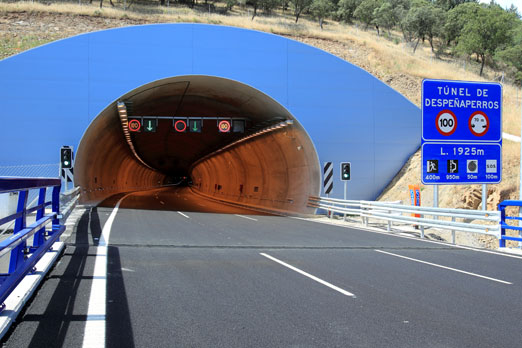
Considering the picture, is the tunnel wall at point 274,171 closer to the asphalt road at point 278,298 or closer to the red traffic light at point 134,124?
the red traffic light at point 134,124

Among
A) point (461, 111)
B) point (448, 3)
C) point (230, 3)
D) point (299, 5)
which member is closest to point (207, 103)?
point (461, 111)

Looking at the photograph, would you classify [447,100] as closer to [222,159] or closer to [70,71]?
[70,71]

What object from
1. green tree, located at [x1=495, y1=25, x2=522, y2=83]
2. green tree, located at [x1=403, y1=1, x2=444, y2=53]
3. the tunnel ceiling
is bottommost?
the tunnel ceiling

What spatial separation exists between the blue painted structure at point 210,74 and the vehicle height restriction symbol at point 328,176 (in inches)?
25.4

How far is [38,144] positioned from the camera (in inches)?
910

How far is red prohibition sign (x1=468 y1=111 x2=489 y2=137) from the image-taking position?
650 inches

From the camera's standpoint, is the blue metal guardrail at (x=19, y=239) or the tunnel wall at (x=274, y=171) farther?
the tunnel wall at (x=274, y=171)

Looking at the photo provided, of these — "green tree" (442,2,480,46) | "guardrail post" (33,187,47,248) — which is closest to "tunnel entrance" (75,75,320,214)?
"guardrail post" (33,187,47,248)

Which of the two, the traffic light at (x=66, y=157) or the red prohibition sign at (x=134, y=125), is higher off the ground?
the red prohibition sign at (x=134, y=125)

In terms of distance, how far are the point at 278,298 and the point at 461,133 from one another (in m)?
12.2

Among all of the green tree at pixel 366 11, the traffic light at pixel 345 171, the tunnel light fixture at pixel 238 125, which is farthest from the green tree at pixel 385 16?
the traffic light at pixel 345 171

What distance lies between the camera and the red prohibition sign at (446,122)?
16.4 meters

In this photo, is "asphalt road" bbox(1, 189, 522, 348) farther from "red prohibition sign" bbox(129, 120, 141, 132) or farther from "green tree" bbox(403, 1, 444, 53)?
"green tree" bbox(403, 1, 444, 53)

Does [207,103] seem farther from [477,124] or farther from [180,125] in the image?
[477,124]
